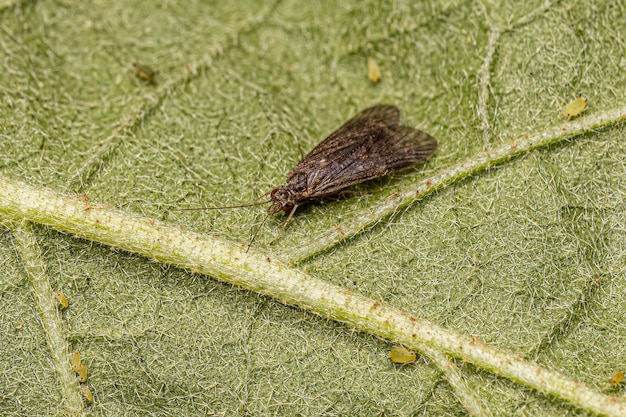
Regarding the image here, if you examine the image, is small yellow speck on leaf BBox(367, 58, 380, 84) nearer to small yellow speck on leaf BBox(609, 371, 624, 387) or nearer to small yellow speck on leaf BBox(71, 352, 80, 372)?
small yellow speck on leaf BBox(609, 371, 624, 387)

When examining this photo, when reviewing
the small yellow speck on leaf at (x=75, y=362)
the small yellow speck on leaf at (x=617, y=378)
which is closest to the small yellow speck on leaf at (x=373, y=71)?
the small yellow speck on leaf at (x=617, y=378)

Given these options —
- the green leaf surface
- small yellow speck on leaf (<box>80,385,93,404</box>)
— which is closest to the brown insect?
the green leaf surface

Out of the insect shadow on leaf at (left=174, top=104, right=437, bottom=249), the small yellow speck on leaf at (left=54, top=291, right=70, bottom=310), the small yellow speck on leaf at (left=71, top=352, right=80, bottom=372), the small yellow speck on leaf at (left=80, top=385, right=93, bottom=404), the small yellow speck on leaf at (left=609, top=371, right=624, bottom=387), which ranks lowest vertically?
the small yellow speck on leaf at (left=80, top=385, right=93, bottom=404)

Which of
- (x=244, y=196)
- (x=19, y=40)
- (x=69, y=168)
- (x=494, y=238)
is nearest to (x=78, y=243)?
(x=69, y=168)

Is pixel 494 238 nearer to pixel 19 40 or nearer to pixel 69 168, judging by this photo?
pixel 69 168

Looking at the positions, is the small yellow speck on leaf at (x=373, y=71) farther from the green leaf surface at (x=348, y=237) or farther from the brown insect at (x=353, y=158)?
the brown insect at (x=353, y=158)

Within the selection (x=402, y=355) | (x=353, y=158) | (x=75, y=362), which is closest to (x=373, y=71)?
(x=353, y=158)
